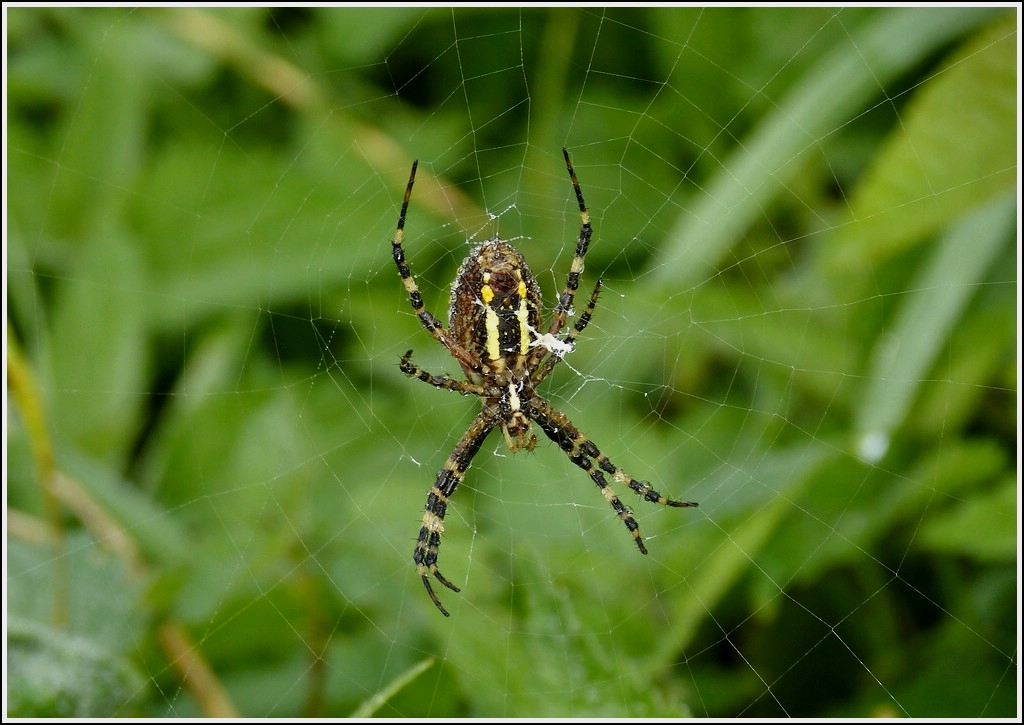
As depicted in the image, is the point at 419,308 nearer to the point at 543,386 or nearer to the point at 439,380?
the point at 439,380

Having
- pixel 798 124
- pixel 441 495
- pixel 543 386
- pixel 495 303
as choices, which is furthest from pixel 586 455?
pixel 798 124

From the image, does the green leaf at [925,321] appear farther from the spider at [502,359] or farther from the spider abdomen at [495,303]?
the spider abdomen at [495,303]

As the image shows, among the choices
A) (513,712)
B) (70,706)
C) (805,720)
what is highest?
(70,706)

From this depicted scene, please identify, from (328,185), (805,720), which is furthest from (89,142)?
(805,720)

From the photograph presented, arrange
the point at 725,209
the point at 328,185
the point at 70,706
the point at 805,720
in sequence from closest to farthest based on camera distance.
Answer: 1. the point at 70,706
2. the point at 805,720
3. the point at 725,209
4. the point at 328,185

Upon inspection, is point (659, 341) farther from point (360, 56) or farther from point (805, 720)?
point (360, 56)

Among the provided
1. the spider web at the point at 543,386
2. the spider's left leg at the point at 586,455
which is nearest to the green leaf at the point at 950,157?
the spider web at the point at 543,386

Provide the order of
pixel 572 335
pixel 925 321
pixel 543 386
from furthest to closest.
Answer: pixel 543 386 → pixel 572 335 → pixel 925 321
